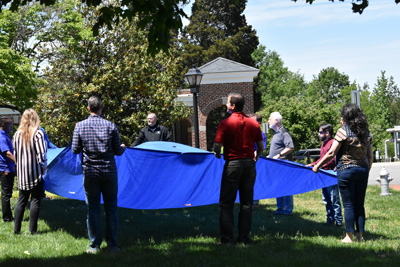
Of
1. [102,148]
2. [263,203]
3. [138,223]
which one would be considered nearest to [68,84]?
[263,203]

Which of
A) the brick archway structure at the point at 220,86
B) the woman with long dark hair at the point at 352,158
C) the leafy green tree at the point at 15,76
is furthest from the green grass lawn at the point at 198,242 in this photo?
the brick archway structure at the point at 220,86

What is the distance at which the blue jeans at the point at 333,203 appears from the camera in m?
8.08

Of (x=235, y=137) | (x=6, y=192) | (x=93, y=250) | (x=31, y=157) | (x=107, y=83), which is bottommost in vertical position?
(x=93, y=250)

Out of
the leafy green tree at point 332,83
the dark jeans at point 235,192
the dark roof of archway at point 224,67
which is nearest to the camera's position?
the dark jeans at point 235,192

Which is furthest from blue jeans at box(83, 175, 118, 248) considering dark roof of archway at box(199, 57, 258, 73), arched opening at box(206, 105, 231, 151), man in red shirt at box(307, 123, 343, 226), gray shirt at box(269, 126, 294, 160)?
arched opening at box(206, 105, 231, 151)

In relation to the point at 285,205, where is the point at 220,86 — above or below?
above

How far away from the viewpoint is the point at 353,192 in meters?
6.48

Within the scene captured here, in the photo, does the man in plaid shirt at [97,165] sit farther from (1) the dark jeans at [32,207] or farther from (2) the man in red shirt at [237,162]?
(1) the dark jeans at [32,207]

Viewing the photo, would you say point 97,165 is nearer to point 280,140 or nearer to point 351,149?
point 351,149

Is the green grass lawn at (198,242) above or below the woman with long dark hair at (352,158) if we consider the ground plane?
below

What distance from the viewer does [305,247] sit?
622cm

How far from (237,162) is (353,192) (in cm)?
163

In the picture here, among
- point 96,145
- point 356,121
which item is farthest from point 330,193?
point 96,145

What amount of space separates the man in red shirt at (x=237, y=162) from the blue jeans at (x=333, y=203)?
7.53 ft
